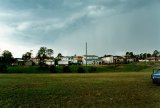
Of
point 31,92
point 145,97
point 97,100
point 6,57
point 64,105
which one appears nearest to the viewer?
point 64,105

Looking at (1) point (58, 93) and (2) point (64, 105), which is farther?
(1) point (58, 93)

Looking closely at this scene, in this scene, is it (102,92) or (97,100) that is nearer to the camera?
(97,100)

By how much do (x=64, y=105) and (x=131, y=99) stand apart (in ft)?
14.5

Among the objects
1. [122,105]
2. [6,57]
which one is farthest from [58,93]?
[6,57]

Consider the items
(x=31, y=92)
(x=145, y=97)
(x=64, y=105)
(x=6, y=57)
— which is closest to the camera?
(x=64, y=105)

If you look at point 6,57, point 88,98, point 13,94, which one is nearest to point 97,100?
point 88,98

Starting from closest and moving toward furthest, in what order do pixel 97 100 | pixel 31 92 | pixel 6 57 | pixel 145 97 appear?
1. pixel 97 100
2. pixel 145 97
3. pixel 31 92
4. pixel 6 57

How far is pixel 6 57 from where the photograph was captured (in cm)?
18412

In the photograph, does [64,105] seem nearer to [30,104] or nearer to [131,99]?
[30,104]

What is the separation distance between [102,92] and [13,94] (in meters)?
6.00

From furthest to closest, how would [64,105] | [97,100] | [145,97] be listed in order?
[145,97]
[97,100]
[64,105]

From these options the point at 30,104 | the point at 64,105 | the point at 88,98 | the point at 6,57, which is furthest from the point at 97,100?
the point at 6,57

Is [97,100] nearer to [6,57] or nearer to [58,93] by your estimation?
[58,93]

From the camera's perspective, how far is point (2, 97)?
21016 mm
